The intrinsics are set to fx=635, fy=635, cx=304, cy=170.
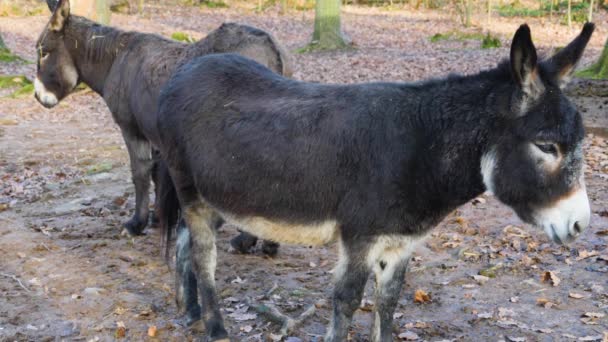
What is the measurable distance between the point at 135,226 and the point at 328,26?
12292mm

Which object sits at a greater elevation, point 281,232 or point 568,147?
point 568,147

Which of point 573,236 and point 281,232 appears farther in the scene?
point 281,232

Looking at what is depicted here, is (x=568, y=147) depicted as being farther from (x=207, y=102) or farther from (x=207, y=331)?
(x=207, y=331)

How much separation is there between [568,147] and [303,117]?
1379 mm

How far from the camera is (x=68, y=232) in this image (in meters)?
6.15

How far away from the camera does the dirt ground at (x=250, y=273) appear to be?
14.4 feet

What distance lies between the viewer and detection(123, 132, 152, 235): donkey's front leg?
6.11m

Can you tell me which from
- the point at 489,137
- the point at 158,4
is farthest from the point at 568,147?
the point at 158,4

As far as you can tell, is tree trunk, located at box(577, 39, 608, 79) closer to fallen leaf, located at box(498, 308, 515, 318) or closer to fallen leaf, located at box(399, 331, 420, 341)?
fallen leaf, located at box(498, 308, 515, 318)

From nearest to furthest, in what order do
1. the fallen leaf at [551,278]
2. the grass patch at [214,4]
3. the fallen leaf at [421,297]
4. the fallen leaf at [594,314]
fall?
the fallen leaf at [594,314], the fallen leaf at [421,297], the fallen leaf at [551,278], the grass patch at [214,4]

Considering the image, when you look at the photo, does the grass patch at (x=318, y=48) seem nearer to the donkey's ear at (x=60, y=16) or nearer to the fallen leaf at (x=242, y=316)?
the donkey's ear at (x=60, y=16)

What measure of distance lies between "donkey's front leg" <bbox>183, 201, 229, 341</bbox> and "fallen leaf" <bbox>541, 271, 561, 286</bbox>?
2.57 m

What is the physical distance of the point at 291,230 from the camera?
364cm

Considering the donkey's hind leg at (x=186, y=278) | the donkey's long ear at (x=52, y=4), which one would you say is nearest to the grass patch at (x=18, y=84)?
the donkey's long ear at (x=52, y=4)
